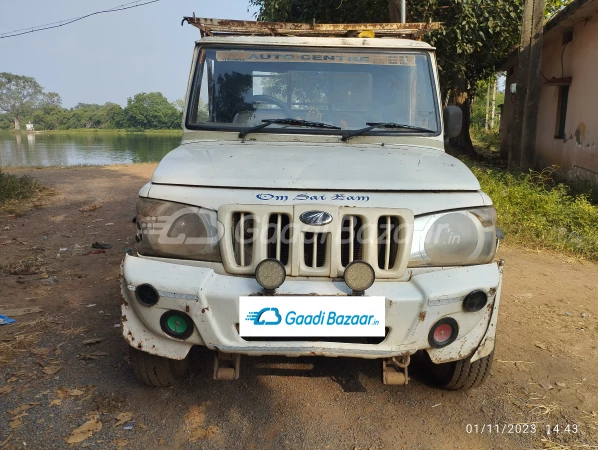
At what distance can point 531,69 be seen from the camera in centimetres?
934

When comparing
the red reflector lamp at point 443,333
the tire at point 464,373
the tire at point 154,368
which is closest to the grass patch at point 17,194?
the tire at point 154,368

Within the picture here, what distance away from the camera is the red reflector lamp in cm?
222

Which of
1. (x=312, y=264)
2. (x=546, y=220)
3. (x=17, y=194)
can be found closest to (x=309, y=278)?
(x=312, y=264)

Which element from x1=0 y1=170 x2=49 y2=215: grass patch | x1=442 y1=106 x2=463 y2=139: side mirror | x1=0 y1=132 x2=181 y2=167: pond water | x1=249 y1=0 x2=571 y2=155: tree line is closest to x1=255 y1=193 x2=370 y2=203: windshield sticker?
x1=442 y1=106 x2=463 y2=139: side mirror

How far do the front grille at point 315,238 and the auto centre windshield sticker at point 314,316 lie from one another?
0.47 ft

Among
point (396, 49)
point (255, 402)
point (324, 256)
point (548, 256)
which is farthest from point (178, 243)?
point (548, 256)

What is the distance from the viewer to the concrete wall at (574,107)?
9406 mm

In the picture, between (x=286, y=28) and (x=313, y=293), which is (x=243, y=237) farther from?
(x=286, y=28)

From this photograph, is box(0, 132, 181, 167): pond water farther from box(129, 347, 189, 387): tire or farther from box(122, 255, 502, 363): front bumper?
box(122, 255, 502, 363): front bumper

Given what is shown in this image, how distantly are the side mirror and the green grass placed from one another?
7.63 meters

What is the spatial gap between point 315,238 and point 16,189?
854cm

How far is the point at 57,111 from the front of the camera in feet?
282

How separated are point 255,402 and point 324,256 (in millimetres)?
948

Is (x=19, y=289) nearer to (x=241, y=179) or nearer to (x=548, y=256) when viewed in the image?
(x=241, y=179)
